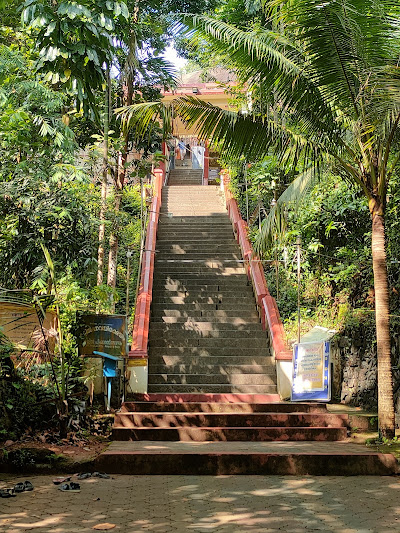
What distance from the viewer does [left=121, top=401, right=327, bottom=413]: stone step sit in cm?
894

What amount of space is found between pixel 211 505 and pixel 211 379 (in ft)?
16.8

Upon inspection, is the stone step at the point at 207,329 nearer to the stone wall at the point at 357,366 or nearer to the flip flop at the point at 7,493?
the stone wall at the point at 357,366

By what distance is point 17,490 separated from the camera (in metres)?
5.25

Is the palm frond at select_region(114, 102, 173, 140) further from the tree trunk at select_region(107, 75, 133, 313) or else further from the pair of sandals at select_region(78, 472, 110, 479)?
the pair of sandals at select_region(78, 472, 110, 479)

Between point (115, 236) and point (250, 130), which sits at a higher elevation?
point (250, 130)

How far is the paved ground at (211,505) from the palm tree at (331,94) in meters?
2.12

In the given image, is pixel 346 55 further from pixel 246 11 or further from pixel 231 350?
pixel 246 11

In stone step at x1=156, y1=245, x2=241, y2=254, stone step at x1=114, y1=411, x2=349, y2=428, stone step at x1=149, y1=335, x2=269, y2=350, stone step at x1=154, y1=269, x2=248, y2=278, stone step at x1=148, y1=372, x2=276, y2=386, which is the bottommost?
stone step at x1=114, y1=411, x2=349, y2=428

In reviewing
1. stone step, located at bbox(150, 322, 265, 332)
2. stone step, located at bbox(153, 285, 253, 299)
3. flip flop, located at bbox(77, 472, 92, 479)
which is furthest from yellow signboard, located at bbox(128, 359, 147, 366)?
flip flop, located at bbox(77, 472, 92, 479)

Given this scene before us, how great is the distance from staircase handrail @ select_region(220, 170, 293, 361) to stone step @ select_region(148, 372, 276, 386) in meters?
0.47

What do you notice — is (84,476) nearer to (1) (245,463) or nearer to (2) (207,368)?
(1) (245,463)

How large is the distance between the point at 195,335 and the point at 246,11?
8.93 m

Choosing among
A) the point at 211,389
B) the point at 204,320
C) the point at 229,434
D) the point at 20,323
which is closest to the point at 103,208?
the point at 204,320

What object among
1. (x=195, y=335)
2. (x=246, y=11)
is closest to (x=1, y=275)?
(x=195, y=335)
